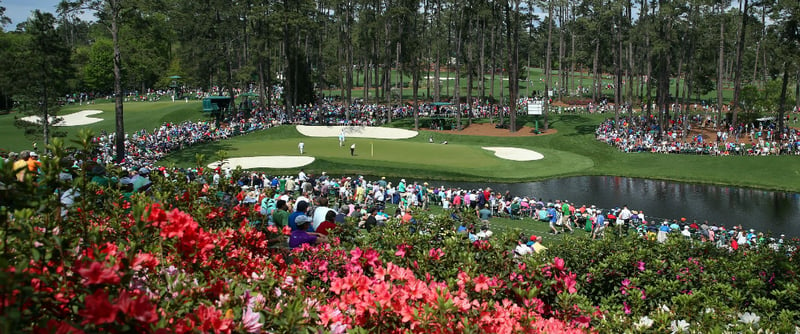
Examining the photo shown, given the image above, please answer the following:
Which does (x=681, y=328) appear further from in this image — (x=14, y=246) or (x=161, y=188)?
(x=161, y=188)

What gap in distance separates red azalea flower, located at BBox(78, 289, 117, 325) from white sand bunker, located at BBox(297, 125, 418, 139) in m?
47.4

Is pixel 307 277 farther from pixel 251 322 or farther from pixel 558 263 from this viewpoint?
pixel 558 263

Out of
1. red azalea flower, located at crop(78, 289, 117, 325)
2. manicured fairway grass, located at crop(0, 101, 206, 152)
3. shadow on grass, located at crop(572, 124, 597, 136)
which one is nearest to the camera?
red azalea flower, located at crop(78, 289, 117, 325)

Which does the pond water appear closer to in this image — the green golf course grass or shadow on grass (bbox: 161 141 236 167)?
the green golf course grass

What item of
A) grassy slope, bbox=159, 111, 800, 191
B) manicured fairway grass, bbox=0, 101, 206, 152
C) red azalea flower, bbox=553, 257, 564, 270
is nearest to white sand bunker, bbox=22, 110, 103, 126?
manicured fairway grass, bbox=0, 101, 206, 152

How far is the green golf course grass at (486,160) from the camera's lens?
35031 mm

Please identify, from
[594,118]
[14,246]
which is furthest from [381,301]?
[594,118]

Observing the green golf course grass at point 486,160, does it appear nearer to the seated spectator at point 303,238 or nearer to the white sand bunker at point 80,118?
the white sand bunker at point 80,118

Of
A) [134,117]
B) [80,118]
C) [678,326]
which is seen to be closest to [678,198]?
[678,326]

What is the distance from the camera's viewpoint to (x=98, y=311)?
11.4ft

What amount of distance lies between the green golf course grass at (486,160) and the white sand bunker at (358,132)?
109 centimetres

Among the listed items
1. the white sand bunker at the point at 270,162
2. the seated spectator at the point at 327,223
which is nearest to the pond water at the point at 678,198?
the white sand bunker at the point at 270,162

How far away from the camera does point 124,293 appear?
3.61 metres

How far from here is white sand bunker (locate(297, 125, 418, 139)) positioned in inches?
2017
